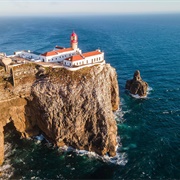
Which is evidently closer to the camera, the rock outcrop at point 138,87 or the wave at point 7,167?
the wave at point 7,167

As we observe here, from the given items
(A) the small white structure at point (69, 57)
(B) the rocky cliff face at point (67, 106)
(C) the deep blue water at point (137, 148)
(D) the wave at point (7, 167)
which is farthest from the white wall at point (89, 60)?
(D) the wave at point (7, 167)

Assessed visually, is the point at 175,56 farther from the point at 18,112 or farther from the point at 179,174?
the point at 18,112

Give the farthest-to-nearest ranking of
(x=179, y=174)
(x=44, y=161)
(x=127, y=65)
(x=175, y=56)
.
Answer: (x=175, y=56)
(x=127, y=65)
(x=44, y=161)
(x=179, y=174)

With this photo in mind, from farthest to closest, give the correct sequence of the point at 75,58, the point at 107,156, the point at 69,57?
1. the point at 69,57
2. the point at 75,58
3. the point at 107,156

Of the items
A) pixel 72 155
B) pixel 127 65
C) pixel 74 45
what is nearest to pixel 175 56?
pixel 127 65

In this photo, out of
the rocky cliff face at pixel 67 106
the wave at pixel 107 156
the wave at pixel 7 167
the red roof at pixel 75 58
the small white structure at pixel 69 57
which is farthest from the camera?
the small white structure at pixel 69 57

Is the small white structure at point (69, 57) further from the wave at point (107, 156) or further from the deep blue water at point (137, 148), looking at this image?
the wave at point (107, 156)

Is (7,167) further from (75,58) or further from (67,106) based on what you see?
(75,58)

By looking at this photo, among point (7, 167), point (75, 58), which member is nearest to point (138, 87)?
point (75, 58)
